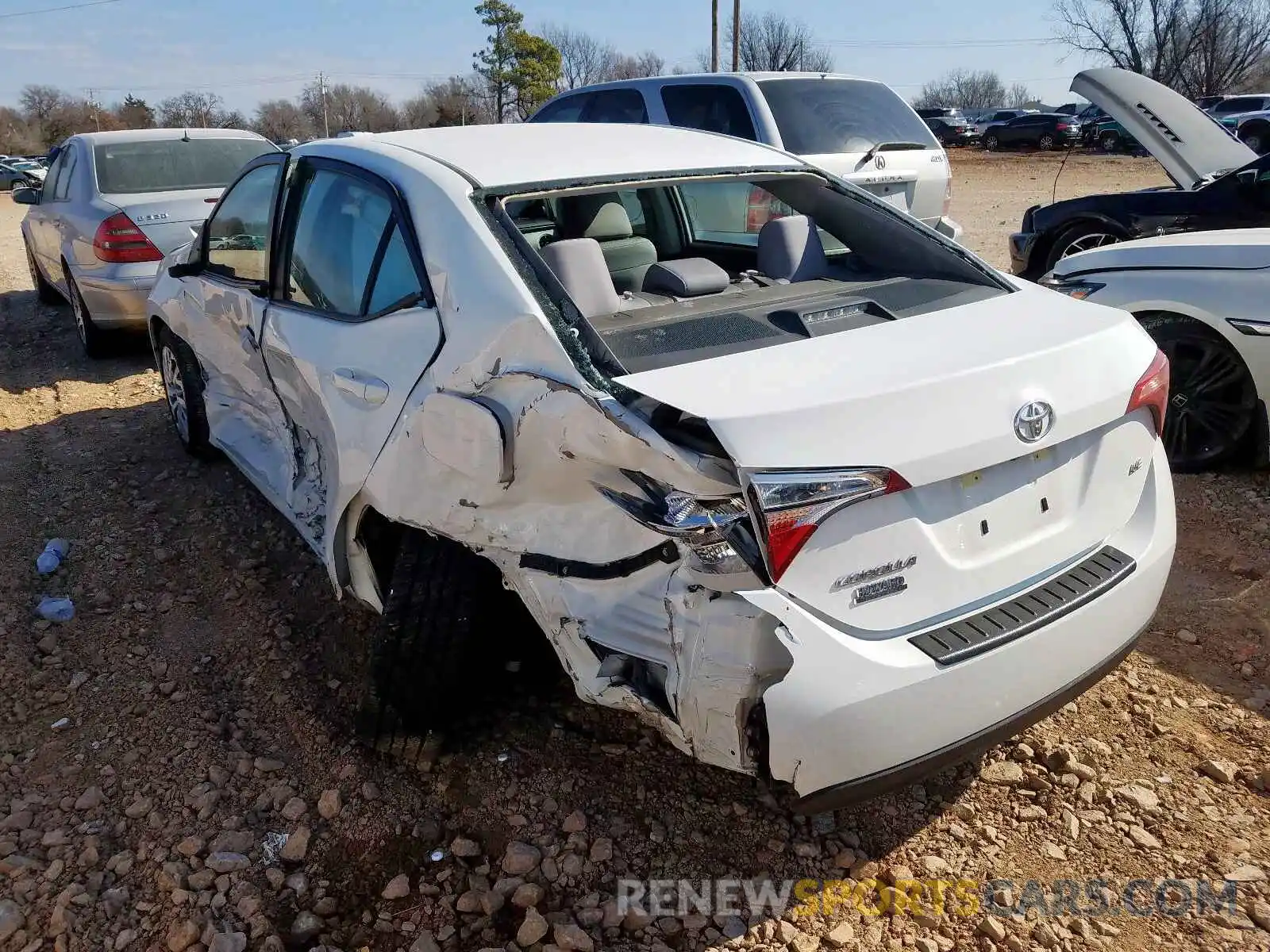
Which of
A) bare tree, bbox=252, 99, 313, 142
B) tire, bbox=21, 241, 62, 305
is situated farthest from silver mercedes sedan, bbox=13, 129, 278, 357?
bare tree, bbox=252, 99, 313, 142

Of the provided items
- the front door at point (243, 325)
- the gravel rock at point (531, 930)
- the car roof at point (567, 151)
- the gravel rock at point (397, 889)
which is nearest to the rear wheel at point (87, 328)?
the front door at point (243, 325)

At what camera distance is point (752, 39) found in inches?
2275

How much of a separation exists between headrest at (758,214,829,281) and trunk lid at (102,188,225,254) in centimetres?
501

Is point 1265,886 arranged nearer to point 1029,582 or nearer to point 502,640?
point 1029,582

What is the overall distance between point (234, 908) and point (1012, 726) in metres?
1.86

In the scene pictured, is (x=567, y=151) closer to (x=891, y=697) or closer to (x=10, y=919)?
(x=891, y=697)

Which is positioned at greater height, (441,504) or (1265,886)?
(441,504)

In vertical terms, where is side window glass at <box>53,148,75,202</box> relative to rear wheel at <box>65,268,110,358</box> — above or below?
above

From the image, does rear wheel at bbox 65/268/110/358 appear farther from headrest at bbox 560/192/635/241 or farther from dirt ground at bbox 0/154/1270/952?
headrest at bbox 560/192/635/241

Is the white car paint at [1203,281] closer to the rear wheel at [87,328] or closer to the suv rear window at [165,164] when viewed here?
the suv rear window at [165,164]

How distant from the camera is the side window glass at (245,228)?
363 centimetres

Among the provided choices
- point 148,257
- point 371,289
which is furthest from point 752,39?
point 371,289

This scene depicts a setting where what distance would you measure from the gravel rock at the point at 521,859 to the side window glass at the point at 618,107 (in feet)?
21.0

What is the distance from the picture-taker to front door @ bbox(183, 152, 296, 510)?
357 centimetres
